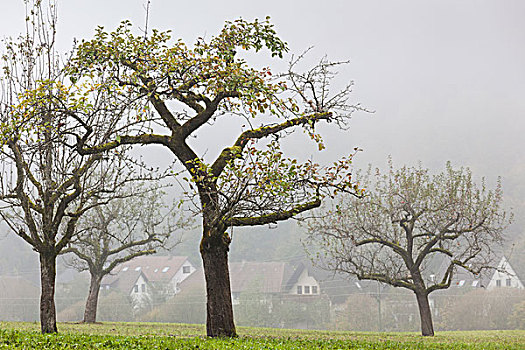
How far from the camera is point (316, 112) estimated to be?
1485 cm

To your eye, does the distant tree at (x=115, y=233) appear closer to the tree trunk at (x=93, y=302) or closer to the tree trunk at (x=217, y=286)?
the tree trunk at (x=93, y=302)

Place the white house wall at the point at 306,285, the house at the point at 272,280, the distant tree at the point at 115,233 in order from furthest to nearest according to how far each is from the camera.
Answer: the white house wall at the point at 306,285
the house at the point at 272,280
the distant tree at the point at 115,233

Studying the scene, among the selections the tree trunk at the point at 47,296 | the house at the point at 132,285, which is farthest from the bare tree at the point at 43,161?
the house at the point at 132,285

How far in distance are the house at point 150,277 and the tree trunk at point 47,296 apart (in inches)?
1323

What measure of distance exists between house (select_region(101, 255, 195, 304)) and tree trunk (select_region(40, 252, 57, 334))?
110 ft

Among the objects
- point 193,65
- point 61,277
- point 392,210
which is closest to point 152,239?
point 392,210

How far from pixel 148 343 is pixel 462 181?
17533 millimetres

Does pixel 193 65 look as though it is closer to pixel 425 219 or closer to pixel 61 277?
pixel 425 219

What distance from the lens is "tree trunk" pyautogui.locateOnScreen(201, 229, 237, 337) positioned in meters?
13.7

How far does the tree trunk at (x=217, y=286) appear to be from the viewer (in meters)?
13.7

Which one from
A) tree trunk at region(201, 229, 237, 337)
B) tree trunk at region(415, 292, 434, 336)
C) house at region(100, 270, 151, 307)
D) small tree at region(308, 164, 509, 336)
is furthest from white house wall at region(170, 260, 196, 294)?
tree trunk at region(201, 229, 237, 337)

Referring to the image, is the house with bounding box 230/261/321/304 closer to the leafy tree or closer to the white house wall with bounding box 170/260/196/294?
the white house wall with bounding box 170/260/196/294

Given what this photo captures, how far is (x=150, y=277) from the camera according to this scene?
4856cm

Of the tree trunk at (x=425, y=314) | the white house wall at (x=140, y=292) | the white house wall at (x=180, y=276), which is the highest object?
the white house wall at (x=180, y=276)
